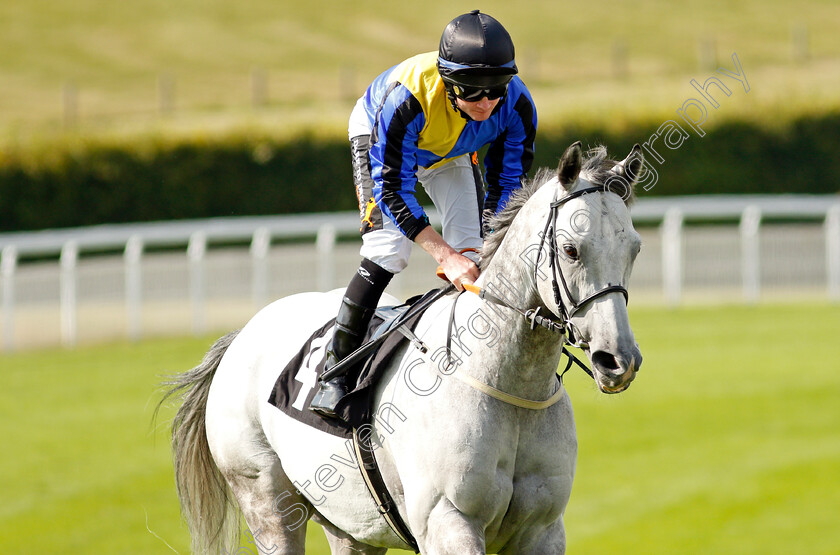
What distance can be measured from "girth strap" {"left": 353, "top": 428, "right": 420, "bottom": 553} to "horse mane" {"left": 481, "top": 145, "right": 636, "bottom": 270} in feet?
2.37

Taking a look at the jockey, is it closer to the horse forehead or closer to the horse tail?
the horse forehead

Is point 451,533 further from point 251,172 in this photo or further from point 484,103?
point 251,172

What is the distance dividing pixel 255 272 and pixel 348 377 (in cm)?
1016

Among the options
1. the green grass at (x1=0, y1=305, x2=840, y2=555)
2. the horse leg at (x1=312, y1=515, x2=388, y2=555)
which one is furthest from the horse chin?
the green grass at (x1=0, y1=305, x2=840, y2=555)

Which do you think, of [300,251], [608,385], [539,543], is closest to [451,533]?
[539,543]

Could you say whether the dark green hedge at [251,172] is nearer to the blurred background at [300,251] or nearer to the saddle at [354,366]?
the blurred background at [300,251]

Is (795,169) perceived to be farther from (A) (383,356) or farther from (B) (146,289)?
(A) (383,356)

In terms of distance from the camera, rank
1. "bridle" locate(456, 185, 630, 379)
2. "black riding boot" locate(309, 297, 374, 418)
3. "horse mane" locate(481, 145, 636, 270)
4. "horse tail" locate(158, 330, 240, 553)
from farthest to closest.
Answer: "horse tail" locate(158, 330, 240, 553) < "black riding boot" locate(309, 297, 374, 418) < "horse mane" locate(481, 145, 636, 270) < "bridle" locate(456, 185, 630, 379)

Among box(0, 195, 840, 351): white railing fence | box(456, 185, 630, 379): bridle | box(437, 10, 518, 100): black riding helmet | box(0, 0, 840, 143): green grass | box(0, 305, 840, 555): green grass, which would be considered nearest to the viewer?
box(456, 185, 630, 379): bridle

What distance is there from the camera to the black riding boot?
3.59 meters

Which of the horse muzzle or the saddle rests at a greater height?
the horse muzzle

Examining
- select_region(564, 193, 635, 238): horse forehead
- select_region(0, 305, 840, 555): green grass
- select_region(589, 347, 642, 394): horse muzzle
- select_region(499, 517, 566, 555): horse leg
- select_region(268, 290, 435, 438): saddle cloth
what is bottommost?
select_region(0, 305, 840, 555): green grass

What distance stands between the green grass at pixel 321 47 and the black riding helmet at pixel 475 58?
72.0 ft

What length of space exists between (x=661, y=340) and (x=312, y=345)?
8.98 metres
